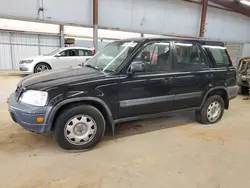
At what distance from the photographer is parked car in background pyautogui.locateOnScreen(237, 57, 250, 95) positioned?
20.3ft

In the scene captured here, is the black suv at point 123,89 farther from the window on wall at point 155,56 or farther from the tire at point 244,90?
the tire at point 244,90

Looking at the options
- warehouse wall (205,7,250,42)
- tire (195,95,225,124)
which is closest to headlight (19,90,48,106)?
tire (195,95,225,124)

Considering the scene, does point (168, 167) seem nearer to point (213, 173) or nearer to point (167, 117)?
point (213, 173)

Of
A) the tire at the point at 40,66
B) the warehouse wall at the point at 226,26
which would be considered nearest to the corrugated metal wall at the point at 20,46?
the tire at the point at 40,66

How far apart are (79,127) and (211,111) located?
2529 millimetres

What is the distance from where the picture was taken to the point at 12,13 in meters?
6.78

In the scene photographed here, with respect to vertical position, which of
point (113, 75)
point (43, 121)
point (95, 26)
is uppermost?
point (95, 26)

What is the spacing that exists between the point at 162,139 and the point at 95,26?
628 centimetres

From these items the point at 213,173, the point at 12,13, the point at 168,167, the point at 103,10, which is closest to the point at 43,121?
the point at 168,167

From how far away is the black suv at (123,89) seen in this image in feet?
8.07

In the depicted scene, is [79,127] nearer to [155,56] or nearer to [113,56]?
[113,56]

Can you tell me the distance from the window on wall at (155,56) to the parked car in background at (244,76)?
418 centimetres

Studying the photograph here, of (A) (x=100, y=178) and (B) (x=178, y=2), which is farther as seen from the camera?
(B) (x=178, y=2)

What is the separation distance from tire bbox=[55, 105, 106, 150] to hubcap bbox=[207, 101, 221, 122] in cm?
215
